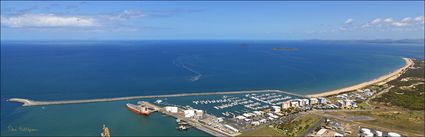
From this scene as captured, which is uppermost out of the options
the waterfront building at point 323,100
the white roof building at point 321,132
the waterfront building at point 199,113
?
the waterfront building at point 323,100

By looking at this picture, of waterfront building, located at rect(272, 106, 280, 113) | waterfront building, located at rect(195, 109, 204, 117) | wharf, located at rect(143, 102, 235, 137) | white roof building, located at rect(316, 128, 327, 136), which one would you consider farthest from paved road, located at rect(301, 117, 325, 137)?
waterfront building, located at rect(195, 109, 204, 117)

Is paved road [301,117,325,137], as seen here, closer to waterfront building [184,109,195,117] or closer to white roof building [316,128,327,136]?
white roof building [316,128,327,136]

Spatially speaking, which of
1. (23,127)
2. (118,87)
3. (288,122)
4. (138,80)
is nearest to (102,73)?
(138,80)

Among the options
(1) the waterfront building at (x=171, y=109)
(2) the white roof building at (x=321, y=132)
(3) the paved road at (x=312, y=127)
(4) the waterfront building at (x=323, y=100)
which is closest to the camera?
(2) the white roof building at (x=321, y=132)

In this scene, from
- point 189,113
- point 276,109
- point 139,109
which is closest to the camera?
point 189,113

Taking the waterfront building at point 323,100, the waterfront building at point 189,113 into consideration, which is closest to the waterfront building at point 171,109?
the waterfront building at point 189,113

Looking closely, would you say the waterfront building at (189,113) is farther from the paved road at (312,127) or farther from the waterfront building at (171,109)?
the paved road at (312,127)

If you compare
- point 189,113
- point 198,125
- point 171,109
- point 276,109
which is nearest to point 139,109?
point 171,109

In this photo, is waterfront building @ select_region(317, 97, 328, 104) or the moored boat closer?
the moored boat

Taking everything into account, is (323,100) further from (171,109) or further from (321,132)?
(171,109)

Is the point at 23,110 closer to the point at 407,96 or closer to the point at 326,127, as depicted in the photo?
the point at 326,127

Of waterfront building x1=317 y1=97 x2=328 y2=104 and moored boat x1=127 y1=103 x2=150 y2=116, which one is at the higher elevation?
waterfront building x1=317 y1=97 x2=328 y2=104
